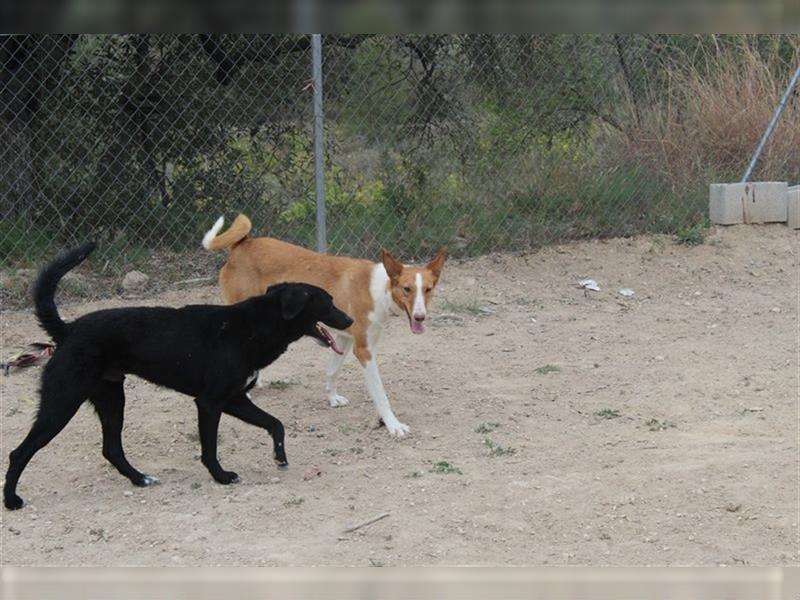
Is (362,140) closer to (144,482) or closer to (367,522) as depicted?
(144,482)

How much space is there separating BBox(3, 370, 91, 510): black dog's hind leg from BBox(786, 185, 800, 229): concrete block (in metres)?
7.16

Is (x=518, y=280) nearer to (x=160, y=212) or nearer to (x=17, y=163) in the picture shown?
(x=160, y=212)

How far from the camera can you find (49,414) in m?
4.86

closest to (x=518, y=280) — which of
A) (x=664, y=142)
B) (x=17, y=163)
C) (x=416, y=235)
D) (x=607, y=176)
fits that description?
(x=416, y=235)

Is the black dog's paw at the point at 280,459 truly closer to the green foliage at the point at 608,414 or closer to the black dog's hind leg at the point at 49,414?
the black dog's hind leg at the point at 49,414

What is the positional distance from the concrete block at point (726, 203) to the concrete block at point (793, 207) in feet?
1.43

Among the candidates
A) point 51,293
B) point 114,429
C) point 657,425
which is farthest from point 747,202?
point 51,293

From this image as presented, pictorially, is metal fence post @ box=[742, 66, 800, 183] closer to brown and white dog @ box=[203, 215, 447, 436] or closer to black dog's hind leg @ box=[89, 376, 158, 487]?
brown and white dog @ box=[203, 215, 447, 436]

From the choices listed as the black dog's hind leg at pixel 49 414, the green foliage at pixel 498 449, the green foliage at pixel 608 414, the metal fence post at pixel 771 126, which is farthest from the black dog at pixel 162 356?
the metal fence post at pixel 771 126

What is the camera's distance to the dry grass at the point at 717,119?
10.2 m

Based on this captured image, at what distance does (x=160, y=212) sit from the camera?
28.6ft

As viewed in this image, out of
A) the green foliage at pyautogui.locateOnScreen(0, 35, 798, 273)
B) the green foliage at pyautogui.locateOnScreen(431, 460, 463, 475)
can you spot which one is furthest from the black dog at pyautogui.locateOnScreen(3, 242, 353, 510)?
the green foliage at pyautogui.locateOnScreen(0, 35, 798, 273)
